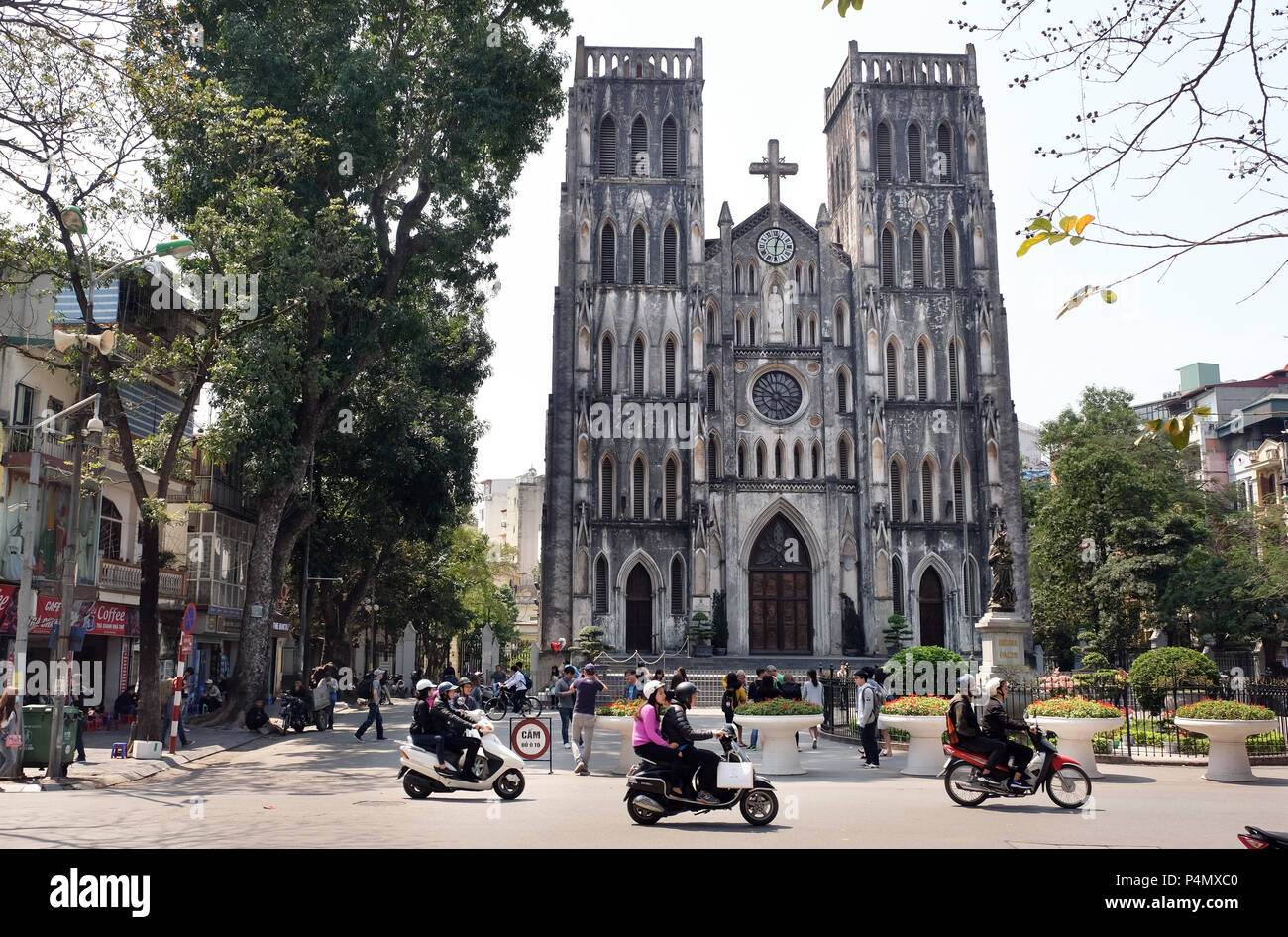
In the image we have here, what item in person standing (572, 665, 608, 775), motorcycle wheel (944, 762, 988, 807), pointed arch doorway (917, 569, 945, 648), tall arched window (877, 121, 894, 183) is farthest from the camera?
tall arched window (877, 121, 894, 183)

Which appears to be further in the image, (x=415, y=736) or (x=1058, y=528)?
(x=1058, y=528)

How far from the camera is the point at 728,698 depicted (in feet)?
65.7

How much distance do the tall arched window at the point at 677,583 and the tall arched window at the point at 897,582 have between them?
7.55 metres

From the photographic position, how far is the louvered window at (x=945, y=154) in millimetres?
45344

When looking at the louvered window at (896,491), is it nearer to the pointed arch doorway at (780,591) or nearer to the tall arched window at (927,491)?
the tall arched window at (927,491)

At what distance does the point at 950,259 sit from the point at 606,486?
1583 centimetres

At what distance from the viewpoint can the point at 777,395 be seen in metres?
44.0

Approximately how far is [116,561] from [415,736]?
17239 mm

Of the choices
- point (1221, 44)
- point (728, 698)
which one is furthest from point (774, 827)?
point (728, 698)

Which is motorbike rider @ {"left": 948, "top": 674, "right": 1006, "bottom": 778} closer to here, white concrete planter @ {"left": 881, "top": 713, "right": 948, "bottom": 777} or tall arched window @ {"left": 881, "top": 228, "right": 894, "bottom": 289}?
white concrete planter @ {"left": 881, "top": 713, "right": 948, "bottom": 777}

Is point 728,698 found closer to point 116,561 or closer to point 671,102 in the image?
point 116,561

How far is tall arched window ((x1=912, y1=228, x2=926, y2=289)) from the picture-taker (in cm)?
4441

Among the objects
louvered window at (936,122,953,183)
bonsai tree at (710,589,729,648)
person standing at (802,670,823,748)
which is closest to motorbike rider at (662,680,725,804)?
person standing at (802,670,823,748)

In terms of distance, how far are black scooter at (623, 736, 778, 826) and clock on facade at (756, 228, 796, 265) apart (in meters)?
35.9
